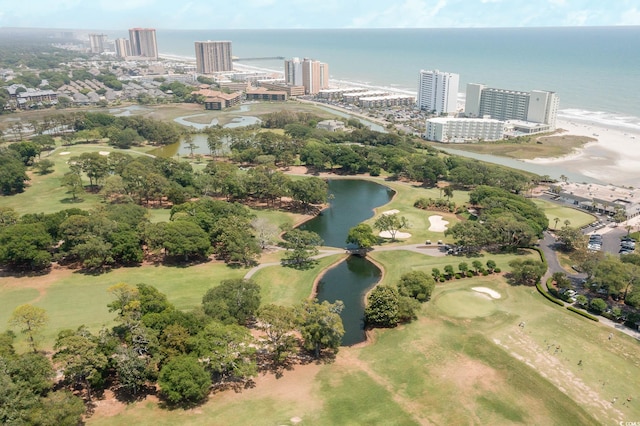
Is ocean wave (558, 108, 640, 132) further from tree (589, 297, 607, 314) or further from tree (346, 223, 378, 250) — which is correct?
tree (346, 223, 378, 250)

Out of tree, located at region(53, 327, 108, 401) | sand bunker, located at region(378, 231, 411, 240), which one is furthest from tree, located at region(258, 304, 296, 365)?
sand bunker, located at region(378, 231, 411, 240)

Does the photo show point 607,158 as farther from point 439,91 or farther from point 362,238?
point 362,238

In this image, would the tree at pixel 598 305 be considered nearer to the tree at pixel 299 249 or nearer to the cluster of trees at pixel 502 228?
the cluster of trees at pixel 502 228

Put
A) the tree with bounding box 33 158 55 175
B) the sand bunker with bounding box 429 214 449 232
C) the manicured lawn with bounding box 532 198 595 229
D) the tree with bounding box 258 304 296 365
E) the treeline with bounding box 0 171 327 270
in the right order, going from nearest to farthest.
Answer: the tree with bounding box 258 304 296 365
the treeline with bounding box 0 171 327 270
the sand bunker with bounding box 429 214 449 232
the manicured lawn with bounding box 532 198 595 229
the tree with bounding box 33 158 55 175

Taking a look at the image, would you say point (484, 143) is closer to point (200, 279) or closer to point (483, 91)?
point (483, 91)

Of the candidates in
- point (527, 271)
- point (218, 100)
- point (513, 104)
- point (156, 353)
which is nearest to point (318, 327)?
point (156, 353)
